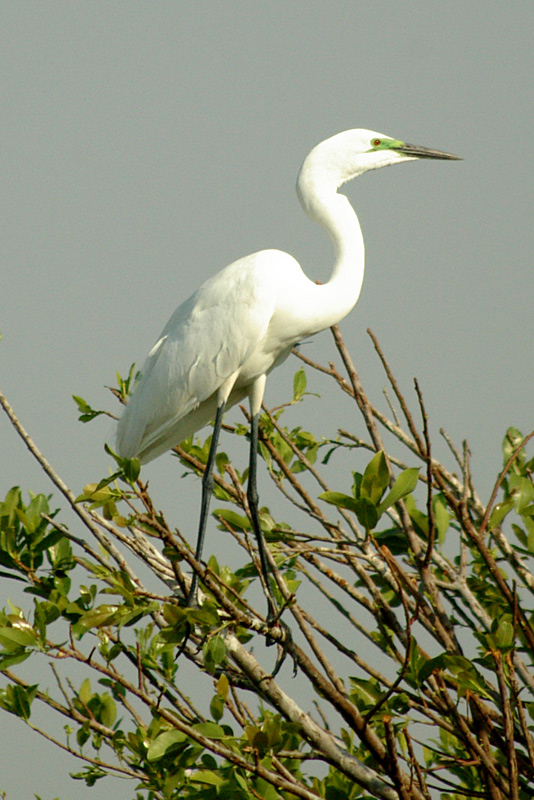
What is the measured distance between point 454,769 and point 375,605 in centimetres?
62

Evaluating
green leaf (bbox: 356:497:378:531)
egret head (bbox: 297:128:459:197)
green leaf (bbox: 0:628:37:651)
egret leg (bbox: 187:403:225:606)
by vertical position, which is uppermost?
egret head (bbox: 297:128:459:197)

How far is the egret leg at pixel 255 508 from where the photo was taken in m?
3.02

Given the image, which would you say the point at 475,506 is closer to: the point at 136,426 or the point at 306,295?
the point at 306,295

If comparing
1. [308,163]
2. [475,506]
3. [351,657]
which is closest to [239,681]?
[351,657]

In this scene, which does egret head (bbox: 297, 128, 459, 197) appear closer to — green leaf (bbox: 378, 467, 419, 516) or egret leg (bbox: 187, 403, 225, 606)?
egret leg (bbox: 187, 403, 225, 606)

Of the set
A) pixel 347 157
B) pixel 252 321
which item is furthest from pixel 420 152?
pixel 252 321

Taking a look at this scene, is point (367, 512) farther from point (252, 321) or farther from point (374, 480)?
point (252, 321)

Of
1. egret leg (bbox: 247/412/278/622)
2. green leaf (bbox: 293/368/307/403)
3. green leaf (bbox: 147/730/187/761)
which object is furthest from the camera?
green leaf (bbox: 293/368/307/403)

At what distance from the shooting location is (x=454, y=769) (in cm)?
284

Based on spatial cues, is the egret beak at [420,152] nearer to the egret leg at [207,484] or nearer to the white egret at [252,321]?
the white egret at [252,321]

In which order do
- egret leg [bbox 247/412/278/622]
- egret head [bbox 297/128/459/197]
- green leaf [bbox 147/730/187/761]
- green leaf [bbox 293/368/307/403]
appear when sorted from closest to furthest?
green leaf [bbox 147/730/187/761], egret leg [bbox 247/412/278/622], green leaf [bbox 293/368/307/403], egret head [bbox 297/128/459/197]

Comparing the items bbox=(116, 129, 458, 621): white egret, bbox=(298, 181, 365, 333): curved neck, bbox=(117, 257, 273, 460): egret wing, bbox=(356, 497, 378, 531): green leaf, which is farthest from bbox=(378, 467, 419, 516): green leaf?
bbox=(117, 257, 273, 460): egret wing

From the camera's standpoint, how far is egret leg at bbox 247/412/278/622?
9.91 ft

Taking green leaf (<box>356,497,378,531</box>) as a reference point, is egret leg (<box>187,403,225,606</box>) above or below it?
above
